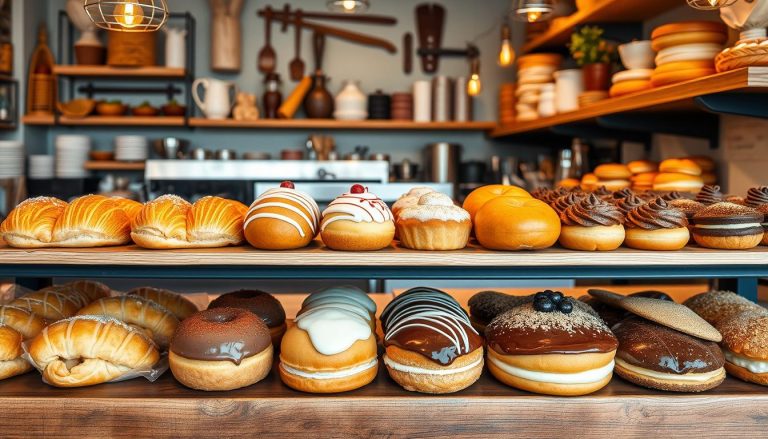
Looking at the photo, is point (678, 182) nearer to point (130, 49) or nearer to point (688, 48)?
point (688, 48)

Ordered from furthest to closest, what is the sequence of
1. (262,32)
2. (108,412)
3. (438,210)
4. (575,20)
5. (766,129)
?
(262,32)
(575,20)
(766,129)
(438,210)
(108,412)

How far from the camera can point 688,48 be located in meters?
2.29

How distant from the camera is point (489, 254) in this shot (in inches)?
53.4

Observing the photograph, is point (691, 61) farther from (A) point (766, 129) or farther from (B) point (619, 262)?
(B) point (619, 262)

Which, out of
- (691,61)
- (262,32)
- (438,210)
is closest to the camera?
(438,210)

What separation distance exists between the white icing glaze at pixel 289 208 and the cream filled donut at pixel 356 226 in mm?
46

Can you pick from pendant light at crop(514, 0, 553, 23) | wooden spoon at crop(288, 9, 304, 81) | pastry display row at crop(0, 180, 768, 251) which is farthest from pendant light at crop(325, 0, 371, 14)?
pastry display row at crop(0, 180, 768, 251)

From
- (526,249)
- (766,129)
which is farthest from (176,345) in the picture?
(766,129)

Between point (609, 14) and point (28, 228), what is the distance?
2884 millimetres

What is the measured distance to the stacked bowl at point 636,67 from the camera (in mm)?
2633

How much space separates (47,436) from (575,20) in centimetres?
315

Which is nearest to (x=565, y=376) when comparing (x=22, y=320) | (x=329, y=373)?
(x=329, y=373)

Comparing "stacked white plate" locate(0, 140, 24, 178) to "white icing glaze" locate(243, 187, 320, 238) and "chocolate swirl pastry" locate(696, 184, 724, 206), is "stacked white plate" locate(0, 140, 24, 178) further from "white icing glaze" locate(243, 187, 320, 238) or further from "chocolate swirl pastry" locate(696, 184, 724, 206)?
"chocolate swirl pastry" locate(696, 184, 724, 206)

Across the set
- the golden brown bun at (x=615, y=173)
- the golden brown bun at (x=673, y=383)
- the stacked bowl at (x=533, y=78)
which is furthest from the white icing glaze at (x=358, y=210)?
the stacked bowl at (x=533, y=78)
